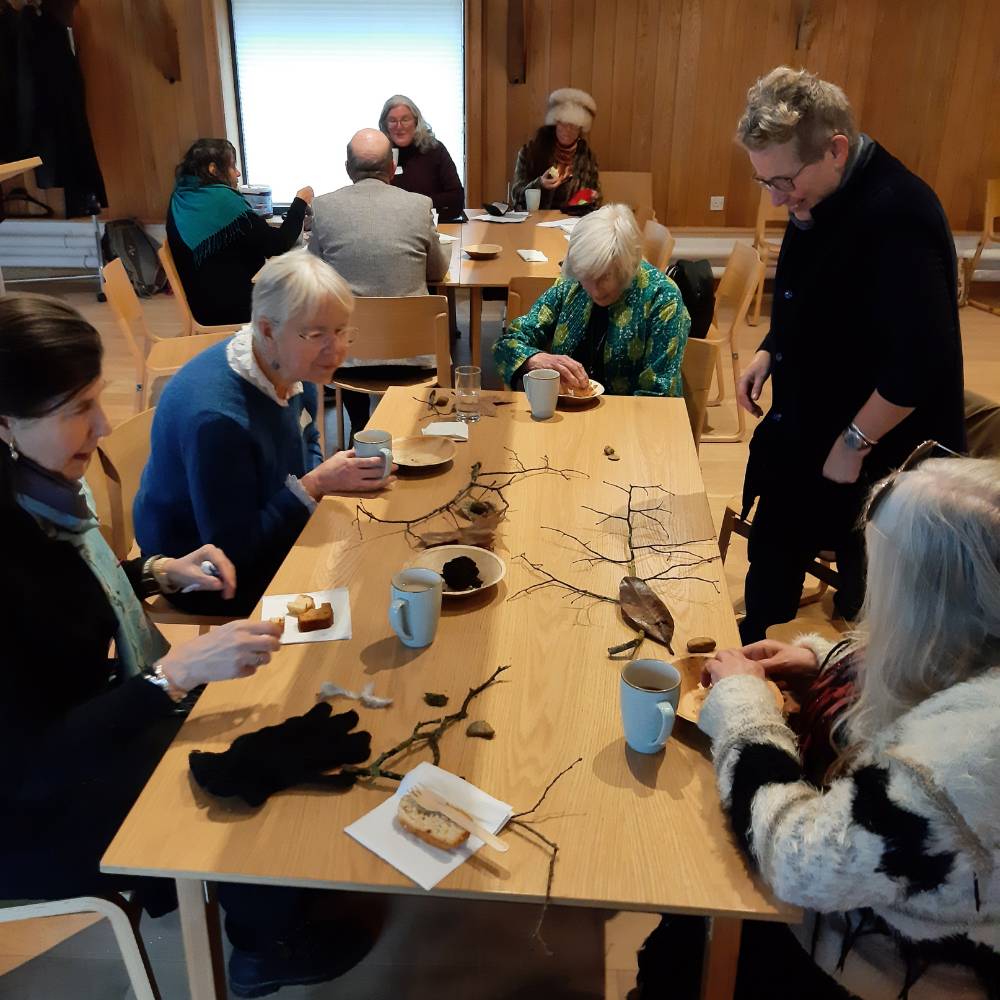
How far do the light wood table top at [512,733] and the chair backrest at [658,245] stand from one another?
2.72 metres

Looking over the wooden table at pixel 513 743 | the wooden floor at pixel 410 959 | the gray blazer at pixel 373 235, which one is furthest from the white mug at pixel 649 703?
the gray blazer at pixel 373 235

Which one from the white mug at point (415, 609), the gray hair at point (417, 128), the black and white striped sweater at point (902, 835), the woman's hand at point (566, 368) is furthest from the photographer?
the gray hair at point (417, 128)

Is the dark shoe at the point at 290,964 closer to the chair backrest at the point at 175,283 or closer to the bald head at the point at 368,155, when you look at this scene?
the bald head at the point at 368,155

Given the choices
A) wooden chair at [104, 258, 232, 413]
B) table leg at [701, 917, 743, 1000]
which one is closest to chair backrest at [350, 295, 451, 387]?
wooden chair at [104, 258, 232, 413]

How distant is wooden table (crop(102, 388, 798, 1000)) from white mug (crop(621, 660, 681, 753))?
1.2 inches

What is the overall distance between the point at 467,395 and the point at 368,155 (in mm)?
1810

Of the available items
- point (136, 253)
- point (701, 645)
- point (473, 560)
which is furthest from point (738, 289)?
point (136, 253)

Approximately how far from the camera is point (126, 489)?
201 cm

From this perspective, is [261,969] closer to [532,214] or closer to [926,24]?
[532,214]

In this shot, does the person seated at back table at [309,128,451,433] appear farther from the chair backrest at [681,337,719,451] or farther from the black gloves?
the black gloves

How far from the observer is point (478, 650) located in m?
1.37

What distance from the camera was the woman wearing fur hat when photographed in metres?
5.66

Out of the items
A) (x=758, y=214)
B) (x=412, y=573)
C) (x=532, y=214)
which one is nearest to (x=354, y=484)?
(x=412, y=573)

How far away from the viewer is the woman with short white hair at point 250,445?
1790 millimetres
